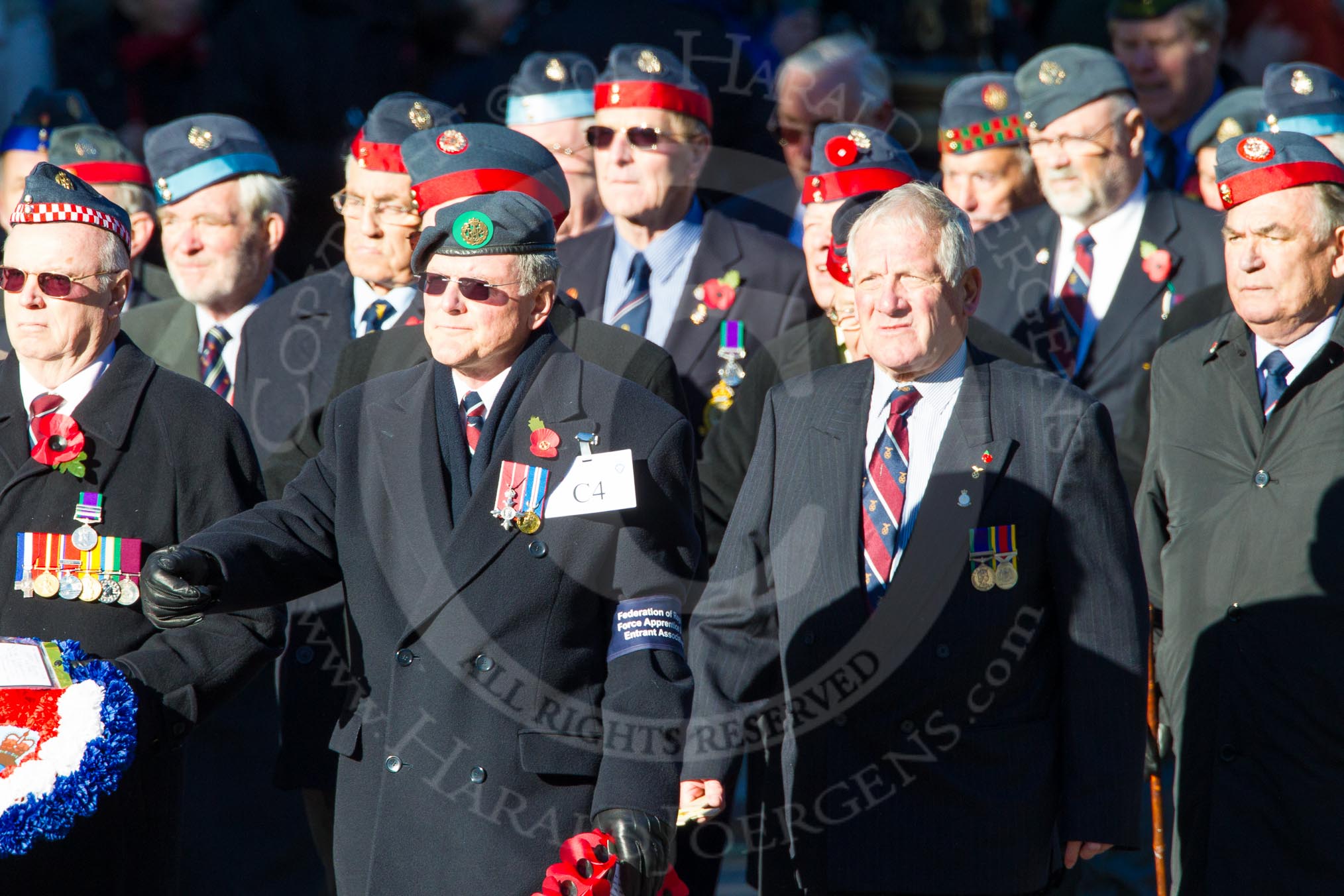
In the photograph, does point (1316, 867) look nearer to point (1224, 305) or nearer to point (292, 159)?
point (1224, 305)

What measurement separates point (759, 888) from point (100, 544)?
1851 millimetres

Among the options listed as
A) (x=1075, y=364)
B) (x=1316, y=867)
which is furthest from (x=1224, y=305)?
(x=1316, y=867)

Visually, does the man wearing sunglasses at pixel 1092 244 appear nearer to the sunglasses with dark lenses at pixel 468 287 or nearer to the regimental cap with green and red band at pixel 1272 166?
the regimental cap with green and red band at pixel 1272 166

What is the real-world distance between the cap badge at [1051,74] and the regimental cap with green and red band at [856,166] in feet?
3.06

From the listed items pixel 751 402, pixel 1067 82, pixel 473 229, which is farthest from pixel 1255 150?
pixel 473 229

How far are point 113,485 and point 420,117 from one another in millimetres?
2013

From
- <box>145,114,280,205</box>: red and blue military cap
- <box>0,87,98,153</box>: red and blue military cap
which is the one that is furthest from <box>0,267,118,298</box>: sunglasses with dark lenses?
<box>0,87,98,153</box>: red and blue military cap

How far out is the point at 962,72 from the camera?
9.20 m

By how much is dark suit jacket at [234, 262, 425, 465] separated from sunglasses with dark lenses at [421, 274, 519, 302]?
1618 millimetres

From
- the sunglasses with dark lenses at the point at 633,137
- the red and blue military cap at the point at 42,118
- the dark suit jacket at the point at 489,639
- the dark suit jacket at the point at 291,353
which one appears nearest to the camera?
the dark suit jacket at the point at 489,639

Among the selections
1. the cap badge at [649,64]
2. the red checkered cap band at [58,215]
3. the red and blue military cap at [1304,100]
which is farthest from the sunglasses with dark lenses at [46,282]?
the red and blue military cap at [1304,100]

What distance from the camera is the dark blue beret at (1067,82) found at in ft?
21.8

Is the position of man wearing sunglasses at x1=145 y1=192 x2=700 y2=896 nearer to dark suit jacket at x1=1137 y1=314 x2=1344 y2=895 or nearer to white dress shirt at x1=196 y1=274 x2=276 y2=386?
dark suit jacket at x1=1137 y1=314 x2=1344 y2=895

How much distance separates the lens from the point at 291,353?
6.19m
